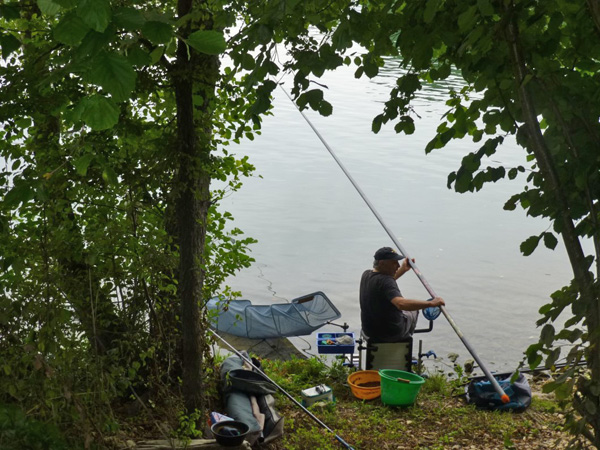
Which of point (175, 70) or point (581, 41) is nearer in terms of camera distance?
point (581, 41)

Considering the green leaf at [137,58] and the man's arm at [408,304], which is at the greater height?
the green leaf at [137,58]

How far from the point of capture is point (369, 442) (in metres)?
5.18

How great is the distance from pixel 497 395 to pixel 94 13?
17.7 feet

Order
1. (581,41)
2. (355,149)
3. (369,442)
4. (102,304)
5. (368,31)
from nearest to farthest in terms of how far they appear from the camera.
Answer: (581,41)
(368,31)
(102,304)
(369,442)
(355,149)

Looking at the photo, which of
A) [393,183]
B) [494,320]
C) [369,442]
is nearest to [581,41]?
[369,442]

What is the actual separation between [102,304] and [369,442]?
7.42 ft

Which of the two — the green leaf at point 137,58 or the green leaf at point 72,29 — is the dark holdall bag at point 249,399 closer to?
the green leaf at point 137,58

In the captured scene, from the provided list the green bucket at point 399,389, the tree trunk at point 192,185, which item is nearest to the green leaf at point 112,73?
the tree trunk at point 192,185

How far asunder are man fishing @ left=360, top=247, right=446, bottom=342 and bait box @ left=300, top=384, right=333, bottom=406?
67 centimetres

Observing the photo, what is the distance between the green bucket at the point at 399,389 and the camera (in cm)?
585

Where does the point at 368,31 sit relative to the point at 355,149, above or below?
below

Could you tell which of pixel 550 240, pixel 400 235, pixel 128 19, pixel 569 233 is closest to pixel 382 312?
pixel 550 240

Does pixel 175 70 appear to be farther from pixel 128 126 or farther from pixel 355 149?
pixel 355 149

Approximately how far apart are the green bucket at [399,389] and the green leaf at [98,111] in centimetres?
484
